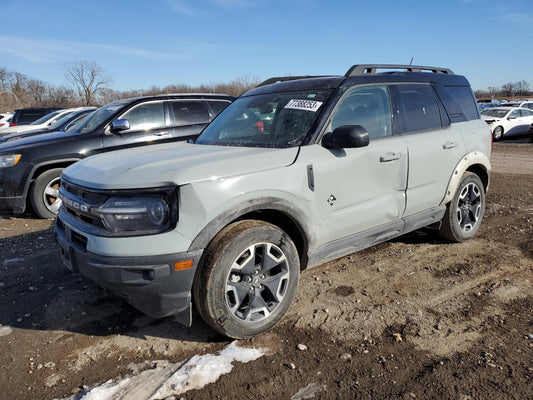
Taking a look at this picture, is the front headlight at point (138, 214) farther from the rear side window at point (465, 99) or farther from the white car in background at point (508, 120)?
the white car in background at point (508, 120)

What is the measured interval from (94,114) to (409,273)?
6061 millimetres

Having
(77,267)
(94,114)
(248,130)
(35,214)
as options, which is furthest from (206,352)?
(94,114)

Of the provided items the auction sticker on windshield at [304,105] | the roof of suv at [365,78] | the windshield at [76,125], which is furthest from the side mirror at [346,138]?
the windshield at [76,125]

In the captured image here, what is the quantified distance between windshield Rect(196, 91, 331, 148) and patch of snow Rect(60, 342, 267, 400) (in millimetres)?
1628

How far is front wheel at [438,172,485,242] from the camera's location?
459cm

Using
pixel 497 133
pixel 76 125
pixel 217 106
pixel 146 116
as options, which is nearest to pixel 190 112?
pixel 217 106

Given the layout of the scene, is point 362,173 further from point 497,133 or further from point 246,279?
point 497,133

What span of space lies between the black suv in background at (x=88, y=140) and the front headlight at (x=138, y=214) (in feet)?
14.3

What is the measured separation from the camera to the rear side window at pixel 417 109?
403 cm

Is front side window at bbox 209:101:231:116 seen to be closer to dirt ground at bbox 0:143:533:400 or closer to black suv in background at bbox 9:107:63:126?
dirt ground at bbox 0:143:533:400

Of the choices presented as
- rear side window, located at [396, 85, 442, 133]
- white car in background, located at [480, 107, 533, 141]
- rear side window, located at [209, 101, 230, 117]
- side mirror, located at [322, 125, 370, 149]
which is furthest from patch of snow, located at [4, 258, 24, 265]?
white car in background, located at [480, 107, 533, 141]

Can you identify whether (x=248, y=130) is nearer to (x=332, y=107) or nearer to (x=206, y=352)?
(x=332, y=107)

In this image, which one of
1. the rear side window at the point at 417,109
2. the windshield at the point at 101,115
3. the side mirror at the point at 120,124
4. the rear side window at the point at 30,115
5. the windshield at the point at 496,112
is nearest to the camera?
the rear side window at the point at 417,109

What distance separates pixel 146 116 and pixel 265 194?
4918mm
